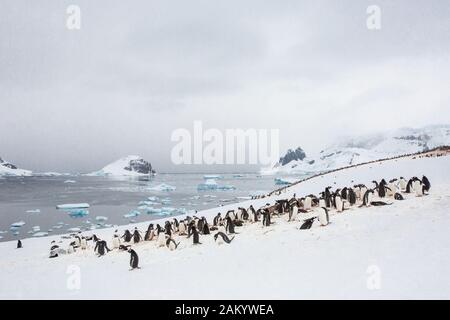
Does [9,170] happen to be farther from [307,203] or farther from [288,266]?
[288,266]

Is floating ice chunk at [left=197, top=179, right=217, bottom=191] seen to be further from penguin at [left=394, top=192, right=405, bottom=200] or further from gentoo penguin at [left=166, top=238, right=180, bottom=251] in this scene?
gentoo penguin at [left=166, top=238, right=180, bottom=251]

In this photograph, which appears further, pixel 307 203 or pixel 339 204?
pixel 307 203

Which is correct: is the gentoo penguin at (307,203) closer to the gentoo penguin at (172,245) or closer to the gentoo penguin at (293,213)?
the gentoo penguin at (293,213)

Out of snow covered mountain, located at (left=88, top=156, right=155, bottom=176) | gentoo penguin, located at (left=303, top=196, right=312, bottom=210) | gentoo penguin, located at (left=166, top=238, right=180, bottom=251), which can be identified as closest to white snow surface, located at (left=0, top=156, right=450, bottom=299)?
gentoo penguin, located at (left=166, top=238, right=180, bottom=251)

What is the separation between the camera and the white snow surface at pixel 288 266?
5219 millimetres

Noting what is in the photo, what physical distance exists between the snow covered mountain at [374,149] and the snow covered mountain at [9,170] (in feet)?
298

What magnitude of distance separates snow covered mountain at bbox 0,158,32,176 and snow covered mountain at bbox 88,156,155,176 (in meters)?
24.7

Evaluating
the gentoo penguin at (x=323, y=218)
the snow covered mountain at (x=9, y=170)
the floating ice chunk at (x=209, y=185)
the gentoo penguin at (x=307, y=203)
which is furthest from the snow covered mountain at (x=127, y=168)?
the gentoo penguin at (x=323, y=218)

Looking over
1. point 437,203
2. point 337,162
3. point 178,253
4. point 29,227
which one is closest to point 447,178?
point 437,203

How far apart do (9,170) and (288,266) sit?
128501 mm

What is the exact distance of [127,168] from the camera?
137 meters

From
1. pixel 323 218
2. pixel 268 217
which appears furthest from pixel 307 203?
pixel 323 218

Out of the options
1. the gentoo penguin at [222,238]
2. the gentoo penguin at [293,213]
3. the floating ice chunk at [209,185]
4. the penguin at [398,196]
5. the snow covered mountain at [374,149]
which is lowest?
the floating ice chunk at [209,185]
